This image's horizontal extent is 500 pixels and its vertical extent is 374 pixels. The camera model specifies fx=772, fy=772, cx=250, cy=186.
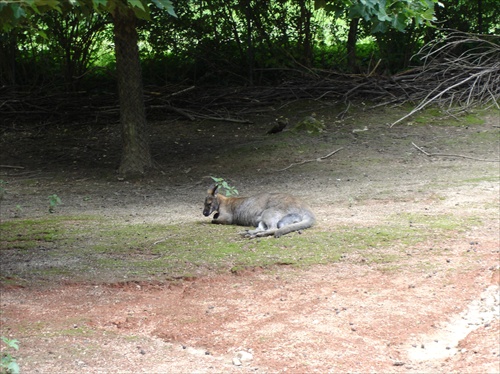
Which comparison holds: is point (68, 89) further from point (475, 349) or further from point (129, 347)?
point (475, 349)

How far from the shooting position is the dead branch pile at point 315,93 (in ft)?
53.1

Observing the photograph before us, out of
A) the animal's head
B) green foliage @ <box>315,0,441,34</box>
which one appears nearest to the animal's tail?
the animal's head

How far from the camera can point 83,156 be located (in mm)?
15008

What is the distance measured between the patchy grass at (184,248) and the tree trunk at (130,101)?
409 cm

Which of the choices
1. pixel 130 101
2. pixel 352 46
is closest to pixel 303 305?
pixel 130 101

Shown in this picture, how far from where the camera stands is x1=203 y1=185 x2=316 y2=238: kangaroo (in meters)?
8.45

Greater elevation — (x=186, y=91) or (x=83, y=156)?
(x=186, y=91)

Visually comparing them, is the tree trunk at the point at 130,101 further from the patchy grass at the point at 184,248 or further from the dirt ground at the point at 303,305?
the patchy grass at the point at 184,248

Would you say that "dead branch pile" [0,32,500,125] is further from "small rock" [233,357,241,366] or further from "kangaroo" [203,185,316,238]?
"small rock" [233,357,241,366]

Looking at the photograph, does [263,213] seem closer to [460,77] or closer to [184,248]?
[184,248]

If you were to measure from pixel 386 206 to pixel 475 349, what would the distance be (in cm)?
428

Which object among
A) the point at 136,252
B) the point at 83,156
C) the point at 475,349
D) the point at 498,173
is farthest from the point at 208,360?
the point at 83,156

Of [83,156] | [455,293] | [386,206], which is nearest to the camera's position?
[455,293]

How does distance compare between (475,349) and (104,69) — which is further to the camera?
(104,69)
